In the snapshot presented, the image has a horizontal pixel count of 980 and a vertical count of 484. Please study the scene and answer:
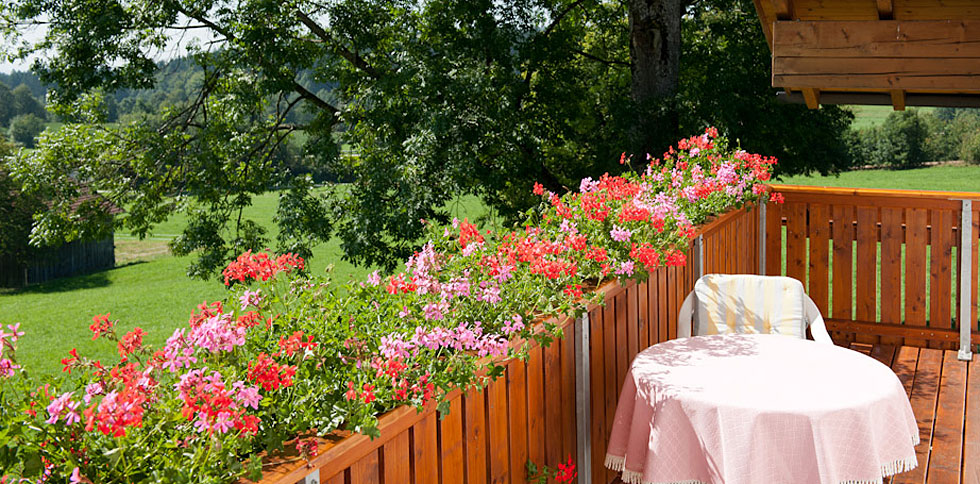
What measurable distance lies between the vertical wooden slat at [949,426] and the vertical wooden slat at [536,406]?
216 centimetres

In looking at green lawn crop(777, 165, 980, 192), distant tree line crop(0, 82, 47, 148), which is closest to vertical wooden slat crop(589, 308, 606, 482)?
green lawn crop(777, 165, 980, 192)

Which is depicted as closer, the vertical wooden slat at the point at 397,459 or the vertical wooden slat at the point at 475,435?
the vertical wooden slat at the point at 397,459

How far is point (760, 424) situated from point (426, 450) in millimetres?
1245

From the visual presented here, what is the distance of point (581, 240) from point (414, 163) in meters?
7.65

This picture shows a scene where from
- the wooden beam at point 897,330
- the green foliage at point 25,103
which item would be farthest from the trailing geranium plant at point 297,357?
the green foliage at point 25,103

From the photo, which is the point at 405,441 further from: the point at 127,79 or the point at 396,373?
the point at 127,79

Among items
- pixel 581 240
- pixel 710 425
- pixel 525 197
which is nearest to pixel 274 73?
pixel 525 197

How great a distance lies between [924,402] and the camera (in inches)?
193

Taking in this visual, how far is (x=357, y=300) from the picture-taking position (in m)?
2.50

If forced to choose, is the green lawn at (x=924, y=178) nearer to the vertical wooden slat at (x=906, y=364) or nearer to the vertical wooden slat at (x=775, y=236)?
the vertical wooden slat at (x=775, y=236)

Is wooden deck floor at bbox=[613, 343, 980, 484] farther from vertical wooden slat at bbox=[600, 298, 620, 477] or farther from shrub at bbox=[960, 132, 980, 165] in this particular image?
shrub at bbox=[960, 132, 980, 165]

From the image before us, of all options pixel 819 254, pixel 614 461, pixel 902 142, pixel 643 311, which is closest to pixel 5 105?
pixel 902 142

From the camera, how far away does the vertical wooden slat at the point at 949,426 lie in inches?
159

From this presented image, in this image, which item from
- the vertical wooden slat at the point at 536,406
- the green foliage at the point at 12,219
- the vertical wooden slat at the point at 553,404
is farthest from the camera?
the green foliage at the point at 12,219
